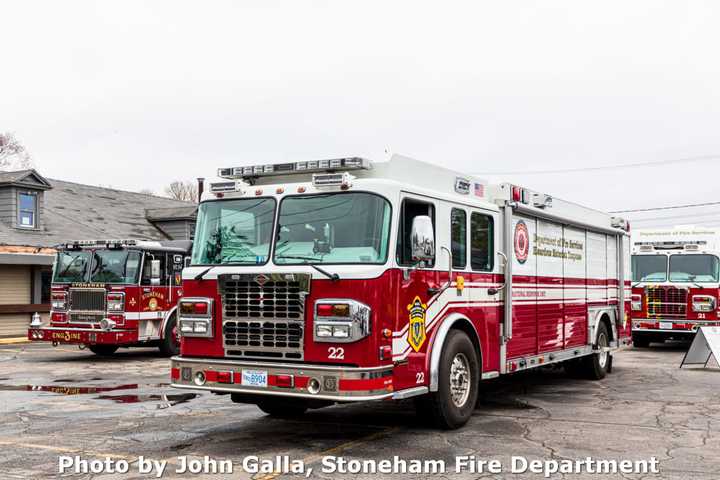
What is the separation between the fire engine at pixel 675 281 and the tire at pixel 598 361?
23.0 feet

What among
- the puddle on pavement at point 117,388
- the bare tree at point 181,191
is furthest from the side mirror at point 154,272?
the bare tree at point 181,191

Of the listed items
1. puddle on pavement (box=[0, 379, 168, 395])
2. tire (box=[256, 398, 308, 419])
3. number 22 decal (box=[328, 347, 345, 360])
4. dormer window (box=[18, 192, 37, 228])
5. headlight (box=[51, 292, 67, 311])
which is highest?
dormer window (box=[18, 192, 37, 228])

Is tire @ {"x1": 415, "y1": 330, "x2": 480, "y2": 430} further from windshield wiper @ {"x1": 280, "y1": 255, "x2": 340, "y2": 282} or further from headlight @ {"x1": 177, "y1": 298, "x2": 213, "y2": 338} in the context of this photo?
headlight @ {"x1": 177, "y1": 298, "x2": 213, "y2": 338}

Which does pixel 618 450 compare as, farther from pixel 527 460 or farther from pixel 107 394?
pixel 107 394

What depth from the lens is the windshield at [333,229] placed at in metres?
7.47

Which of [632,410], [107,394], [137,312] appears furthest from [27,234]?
[632,410]

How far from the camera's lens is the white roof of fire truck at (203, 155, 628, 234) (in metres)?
7.71

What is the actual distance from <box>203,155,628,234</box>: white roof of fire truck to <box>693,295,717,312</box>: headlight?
37.7 ft

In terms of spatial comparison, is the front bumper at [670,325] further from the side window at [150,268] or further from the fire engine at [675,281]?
the side window at [150,268]

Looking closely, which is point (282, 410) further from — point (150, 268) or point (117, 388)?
point (150, 268)

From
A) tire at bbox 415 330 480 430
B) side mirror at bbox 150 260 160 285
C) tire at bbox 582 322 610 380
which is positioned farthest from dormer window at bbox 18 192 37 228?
tire at bbox 415 330 480 430

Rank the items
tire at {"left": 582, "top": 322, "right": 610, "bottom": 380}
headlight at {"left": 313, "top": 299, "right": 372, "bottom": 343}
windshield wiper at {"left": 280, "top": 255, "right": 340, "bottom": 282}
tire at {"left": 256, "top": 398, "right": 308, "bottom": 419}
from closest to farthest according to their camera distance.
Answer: headlight at {"left": 313, "top": 299, "right": 372, "bottom": 343} < windshield wiper at {"left": 280, "top": 255, "right": 340, "bottom": 282} < tire at {"left": 256, "top": 398, "right": 308, "bottom": 419} < tire at {"left": 582, "top": 322, "right": 610, "bottom": 380}

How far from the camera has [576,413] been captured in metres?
9.76

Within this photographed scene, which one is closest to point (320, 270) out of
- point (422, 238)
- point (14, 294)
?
point (422, 238)
